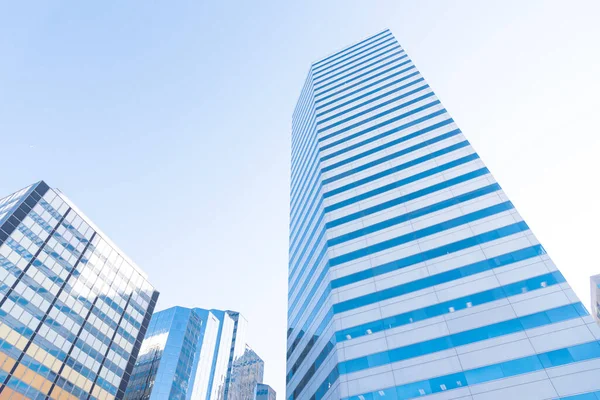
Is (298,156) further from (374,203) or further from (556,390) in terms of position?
(556,390)

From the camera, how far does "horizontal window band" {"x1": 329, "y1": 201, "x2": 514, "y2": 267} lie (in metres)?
48.7

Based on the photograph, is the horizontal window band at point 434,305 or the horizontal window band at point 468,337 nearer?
the horizontal window band at point 468,337

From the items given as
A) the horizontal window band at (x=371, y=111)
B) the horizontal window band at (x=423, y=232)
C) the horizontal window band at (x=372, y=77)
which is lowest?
the horizontal window band at (x=423, y=232)

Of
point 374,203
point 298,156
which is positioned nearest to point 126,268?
point 298,156

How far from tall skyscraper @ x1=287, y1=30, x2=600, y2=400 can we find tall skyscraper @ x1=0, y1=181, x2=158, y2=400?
28501 millimetres

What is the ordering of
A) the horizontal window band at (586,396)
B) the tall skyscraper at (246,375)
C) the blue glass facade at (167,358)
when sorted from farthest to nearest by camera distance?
the tall skyscraper at (246,375), the blue glass facade at (167,358), the horizontal window band at (586,396)

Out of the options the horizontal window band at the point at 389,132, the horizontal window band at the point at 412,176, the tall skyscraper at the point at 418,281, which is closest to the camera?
the tall skyscraper at the point at 418,281

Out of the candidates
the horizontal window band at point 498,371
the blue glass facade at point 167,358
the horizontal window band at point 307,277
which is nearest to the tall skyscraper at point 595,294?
the horizontal window band at point 307,277

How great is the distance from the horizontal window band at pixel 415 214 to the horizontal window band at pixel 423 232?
2.44 m

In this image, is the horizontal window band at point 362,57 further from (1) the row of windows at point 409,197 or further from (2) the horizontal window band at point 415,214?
(2) the horizontal window band at point 415,214

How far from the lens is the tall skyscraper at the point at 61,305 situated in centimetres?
→ 5247

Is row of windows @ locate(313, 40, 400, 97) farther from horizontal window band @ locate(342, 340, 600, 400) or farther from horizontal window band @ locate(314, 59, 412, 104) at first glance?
horizontal window band @ locate(342, 340, 600, 400)

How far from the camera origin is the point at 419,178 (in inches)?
2254

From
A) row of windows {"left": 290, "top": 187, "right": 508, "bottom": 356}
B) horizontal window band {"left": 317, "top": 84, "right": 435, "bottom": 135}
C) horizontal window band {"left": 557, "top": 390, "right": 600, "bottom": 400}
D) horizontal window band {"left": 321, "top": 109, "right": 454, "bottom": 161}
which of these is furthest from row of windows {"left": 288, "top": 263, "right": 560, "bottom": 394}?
horizontal window band {"left": 317, "top": 84, "right": 435, "bottom": 135}
